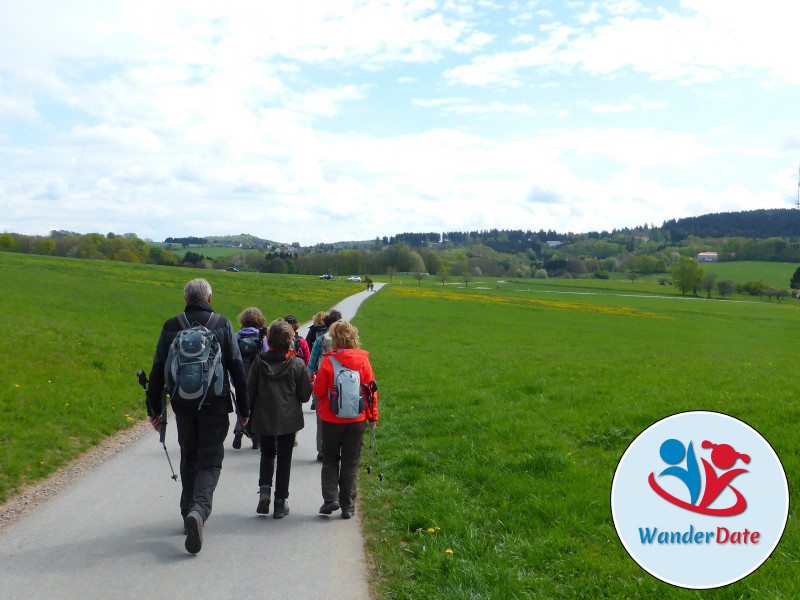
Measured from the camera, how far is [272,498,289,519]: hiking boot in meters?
5.62

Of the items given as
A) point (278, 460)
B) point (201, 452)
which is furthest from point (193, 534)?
point (278, 460)

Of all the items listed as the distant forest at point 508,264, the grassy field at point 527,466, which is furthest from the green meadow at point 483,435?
the distant forest at point 508,264

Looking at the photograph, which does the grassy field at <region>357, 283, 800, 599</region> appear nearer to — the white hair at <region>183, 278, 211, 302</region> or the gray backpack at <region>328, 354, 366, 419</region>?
the gray backpack at <region>328, 354, 366, 419</region>

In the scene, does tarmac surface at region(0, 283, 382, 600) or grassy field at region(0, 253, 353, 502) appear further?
grassy field at region(0, 253, 353, 502)

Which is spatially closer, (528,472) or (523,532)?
(523,532)

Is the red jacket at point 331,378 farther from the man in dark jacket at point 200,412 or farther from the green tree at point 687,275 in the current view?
the green tree at point 687,275

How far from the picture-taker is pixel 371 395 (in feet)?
19.2

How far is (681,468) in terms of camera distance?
3.43 meters

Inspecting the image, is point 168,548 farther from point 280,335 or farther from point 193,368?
point 280,335

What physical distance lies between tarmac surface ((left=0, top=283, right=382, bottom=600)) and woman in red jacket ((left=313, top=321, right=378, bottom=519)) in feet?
0.75

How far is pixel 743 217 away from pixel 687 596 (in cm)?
15877

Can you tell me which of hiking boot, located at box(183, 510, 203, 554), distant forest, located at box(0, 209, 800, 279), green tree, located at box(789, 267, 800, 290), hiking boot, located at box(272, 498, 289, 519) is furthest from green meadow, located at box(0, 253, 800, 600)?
distant forest, located at box(0, 209, 800, 279)

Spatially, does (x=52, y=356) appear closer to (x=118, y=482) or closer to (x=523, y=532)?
(x=118, y=482)

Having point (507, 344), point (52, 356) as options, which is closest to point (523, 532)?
point (52, 356)
